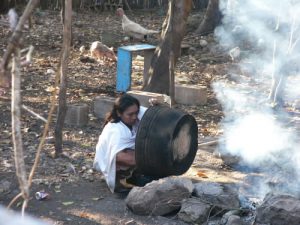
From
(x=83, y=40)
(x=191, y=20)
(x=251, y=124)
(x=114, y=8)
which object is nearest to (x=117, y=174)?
(x=251, y=124)

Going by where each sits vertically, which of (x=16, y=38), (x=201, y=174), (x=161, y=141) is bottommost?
(x=201, y=174)

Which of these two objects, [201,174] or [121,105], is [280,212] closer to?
[201,174]

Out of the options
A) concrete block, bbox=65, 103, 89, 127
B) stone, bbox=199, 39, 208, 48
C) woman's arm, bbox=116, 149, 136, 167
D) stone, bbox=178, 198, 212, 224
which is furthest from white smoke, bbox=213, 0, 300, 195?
concrete block, bbox=65, 103, 89, 127

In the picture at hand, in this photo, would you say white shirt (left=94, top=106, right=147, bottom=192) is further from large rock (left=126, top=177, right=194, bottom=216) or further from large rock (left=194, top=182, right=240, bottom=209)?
large rock (left=194, top=182, right=240, bottom=209)

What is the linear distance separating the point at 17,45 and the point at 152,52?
8529mm

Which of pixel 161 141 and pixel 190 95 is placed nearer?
pixel 161 141

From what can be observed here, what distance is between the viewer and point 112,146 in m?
5.20

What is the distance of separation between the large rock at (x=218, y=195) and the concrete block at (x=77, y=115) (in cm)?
287

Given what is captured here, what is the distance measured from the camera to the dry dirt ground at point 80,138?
4.95 m

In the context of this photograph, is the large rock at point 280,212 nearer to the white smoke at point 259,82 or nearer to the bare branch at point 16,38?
the white smoke at point 259,82

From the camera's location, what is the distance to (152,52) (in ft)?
31.9

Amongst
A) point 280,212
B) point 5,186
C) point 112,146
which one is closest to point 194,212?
point 280,212

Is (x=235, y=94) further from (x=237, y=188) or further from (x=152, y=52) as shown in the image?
(x=237, y=188)

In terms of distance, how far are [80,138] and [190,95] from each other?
2582 millimetres
